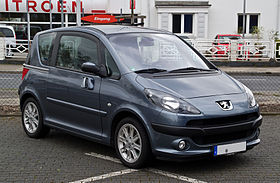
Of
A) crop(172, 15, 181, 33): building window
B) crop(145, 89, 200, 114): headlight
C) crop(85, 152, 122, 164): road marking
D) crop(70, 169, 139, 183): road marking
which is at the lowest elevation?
crop(85, 152, 122, 164): road marking

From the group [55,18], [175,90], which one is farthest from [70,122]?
[55,18]

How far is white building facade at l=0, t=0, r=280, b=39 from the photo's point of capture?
3619cm

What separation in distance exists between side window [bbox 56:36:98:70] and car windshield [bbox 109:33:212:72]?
0.35 meters

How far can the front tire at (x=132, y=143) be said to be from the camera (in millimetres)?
5262

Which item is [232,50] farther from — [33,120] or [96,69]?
[96,69]

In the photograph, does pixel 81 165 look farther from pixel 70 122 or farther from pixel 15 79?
pixel 15 79

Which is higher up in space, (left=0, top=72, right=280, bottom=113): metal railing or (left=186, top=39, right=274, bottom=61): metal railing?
(left=186, top=39, right=274, bottom=61): metal railing

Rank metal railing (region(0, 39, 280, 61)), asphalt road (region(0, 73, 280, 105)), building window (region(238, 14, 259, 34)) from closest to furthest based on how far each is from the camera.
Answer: asphalt road (region(0, 73, 280, 105))
metal railing (region(0, 39, 280, 61))
building window (region(238, 14, 259, 34))

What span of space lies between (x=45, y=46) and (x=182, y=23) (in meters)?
30.5

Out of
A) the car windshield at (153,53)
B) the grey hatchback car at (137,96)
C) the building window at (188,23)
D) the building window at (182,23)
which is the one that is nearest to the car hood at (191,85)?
the grey hatchback car at (137,96)

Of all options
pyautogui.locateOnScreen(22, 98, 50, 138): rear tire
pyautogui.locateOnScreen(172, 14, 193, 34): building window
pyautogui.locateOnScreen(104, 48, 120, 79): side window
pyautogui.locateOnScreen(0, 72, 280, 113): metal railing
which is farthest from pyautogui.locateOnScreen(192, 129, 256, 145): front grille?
pyautogui.locateOnScreen(172, 14, 193, 34): building window

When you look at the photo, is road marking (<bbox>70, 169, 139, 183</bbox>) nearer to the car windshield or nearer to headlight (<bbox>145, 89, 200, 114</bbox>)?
headlight (<bbox>145, 89, 200, 114</bbox>)

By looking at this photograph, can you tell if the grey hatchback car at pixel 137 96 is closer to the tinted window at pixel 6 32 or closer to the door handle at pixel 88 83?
the door handle at pixel 88 83

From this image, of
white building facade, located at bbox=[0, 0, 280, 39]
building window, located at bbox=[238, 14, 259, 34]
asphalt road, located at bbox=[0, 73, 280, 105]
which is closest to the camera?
asphalt road, located at bbox=[0, 73, 280, 105]
